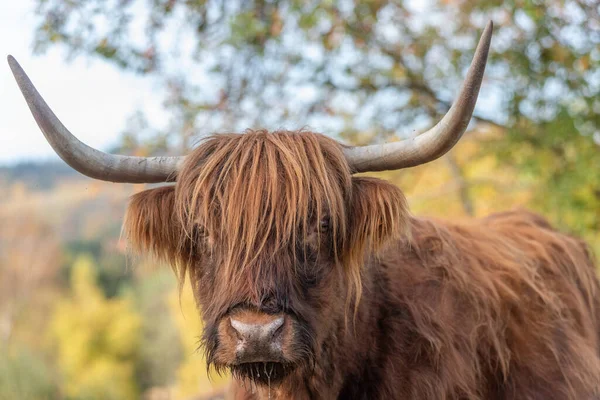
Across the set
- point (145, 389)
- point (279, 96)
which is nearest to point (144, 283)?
point (145, 389)

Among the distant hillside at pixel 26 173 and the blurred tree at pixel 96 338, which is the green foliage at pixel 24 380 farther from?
the distant hillside at pixel 26 173

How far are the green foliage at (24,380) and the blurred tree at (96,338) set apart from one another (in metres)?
13.9

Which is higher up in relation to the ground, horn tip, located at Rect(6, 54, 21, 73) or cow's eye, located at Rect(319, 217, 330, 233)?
horn tip, located at Rect(6, 54, 21, 73)

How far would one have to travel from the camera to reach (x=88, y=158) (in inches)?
121

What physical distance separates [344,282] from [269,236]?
47 centimetres

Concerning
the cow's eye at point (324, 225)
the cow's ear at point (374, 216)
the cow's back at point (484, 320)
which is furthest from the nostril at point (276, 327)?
the cow's back at point (484, 320)

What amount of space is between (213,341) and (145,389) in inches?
1935

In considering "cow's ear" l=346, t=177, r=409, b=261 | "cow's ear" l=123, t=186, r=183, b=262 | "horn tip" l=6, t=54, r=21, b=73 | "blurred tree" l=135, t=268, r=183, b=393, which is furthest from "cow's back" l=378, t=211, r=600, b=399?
"blurred tree" l=135, t=268, r=183, b=393

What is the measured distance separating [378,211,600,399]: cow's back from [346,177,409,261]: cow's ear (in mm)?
355

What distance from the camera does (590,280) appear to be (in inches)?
185

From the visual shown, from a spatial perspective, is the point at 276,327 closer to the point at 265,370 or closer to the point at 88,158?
the point at 265,370

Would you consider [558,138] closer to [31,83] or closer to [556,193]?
[556,193]

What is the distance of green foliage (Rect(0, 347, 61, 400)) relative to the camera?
27.8 metres

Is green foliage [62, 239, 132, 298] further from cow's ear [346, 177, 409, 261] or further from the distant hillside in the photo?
cow's ear [346, 177, 409, 261]
